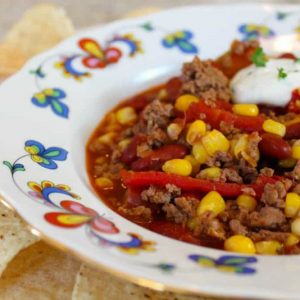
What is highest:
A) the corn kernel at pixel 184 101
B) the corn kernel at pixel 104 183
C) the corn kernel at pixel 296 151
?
the corn kernel at pixel 184 101

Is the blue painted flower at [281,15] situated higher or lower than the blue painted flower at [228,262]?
lower

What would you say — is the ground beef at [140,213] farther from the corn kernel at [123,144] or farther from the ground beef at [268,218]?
the corn kernel at [123,144]

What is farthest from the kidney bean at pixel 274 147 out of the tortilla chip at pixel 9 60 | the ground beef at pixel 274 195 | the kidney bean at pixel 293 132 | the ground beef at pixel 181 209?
the tortilla chip at pixel 9 60

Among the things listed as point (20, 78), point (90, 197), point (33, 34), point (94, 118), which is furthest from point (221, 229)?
point (33, 34)

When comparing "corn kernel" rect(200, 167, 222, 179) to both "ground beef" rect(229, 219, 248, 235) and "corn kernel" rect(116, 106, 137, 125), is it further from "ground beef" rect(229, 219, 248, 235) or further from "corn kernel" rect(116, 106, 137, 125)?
"corn kernel" rect(116, 106, 137, 125)

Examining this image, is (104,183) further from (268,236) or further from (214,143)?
(268,236)

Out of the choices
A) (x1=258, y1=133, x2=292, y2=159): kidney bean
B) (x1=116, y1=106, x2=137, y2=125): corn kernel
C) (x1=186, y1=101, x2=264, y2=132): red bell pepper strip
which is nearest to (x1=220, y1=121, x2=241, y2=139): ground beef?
(x1=186, y1=101, x2=264, y2=132): red bell pepper strip

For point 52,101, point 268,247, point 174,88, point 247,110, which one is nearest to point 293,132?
point 247,110
